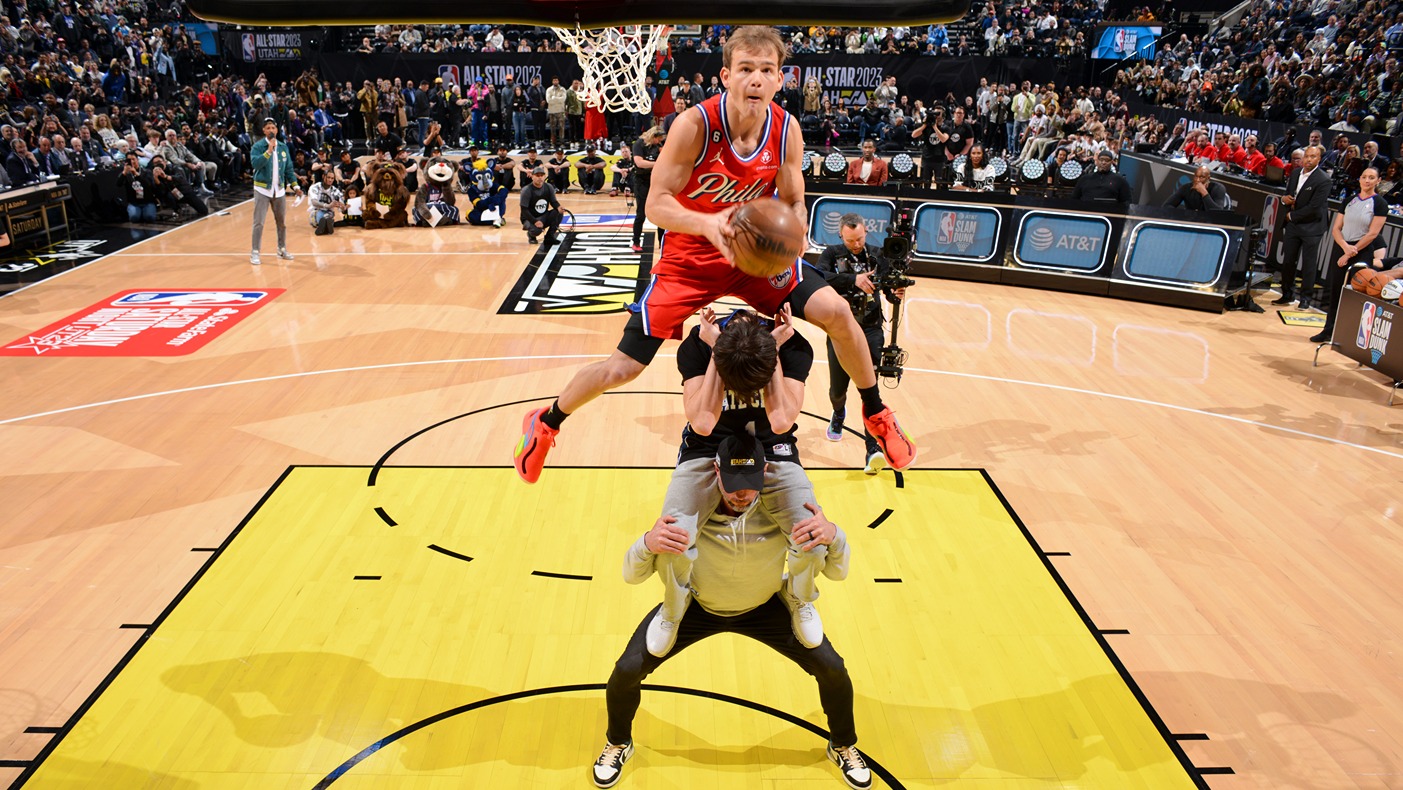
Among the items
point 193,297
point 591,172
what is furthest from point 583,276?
point 591,172

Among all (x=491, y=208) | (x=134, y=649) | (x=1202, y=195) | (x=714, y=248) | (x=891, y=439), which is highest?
(x=714, y=248)

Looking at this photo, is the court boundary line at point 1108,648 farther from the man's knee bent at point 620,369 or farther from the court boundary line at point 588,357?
the man's knee bent at point 620,369

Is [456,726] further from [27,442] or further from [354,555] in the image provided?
[27,442]

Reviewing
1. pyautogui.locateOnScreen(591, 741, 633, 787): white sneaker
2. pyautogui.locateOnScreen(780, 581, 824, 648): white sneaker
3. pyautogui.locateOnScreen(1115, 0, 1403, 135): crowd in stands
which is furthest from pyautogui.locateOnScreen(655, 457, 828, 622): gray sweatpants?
pyautogui.locateOnScreen(1115, 0, 1403, 135): crowd in stands

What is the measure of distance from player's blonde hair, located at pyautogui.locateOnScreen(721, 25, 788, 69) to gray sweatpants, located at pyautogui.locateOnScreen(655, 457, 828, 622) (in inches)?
63.2

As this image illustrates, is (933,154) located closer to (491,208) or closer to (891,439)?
(491,208)

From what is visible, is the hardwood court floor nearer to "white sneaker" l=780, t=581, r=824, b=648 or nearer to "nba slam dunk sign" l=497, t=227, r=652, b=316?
"nba slam dunk sign" l=497, t=227, r=652, b=316

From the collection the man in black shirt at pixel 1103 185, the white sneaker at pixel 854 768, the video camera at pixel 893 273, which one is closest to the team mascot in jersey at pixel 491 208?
the man in black shirt at pixel 1103 185

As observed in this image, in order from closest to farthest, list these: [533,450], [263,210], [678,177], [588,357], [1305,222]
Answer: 1. [678,177]
2. [533,450]
3. [588,357]
4. [1305,222]
5. [263,210]

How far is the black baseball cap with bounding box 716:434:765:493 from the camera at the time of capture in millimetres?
3238

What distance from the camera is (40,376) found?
29.3ft

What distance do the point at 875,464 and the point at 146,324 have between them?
827cm

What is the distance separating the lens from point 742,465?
325 cm

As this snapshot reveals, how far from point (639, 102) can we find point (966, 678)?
25.6 feet
